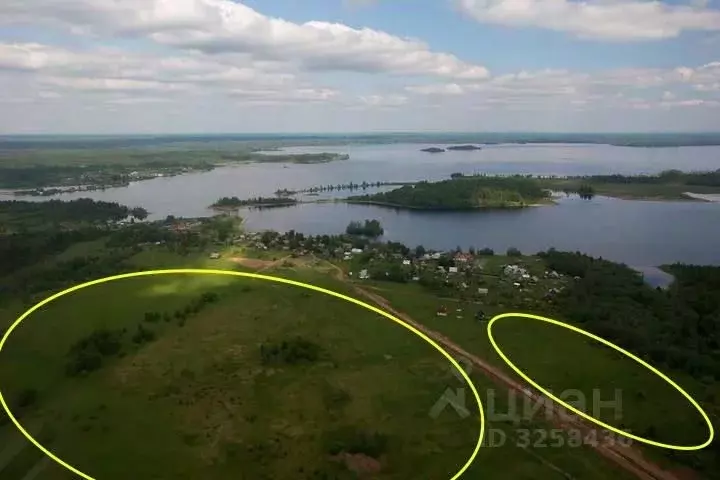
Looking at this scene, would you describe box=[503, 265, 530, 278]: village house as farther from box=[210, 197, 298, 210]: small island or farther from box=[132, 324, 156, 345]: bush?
box=[210, 197, 298, 210]: small island

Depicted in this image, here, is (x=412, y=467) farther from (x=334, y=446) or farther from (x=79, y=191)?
(x=79, y=191)

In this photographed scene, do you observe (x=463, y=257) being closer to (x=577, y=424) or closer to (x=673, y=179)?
(x=577, y=424)

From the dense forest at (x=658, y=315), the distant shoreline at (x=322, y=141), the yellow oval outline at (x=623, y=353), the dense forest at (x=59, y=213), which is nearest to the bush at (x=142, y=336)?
the yellow oval outline at (x=623, y=353)

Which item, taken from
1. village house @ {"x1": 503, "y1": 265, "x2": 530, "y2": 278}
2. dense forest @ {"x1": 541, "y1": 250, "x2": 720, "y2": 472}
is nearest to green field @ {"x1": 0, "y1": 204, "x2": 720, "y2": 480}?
dense forest @ {"x1": 541, "y1": 250, "x2": 720, "y2": 472}

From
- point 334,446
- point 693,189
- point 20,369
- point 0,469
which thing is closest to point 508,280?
point 334,446

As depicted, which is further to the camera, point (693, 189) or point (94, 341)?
point (693, 189)
